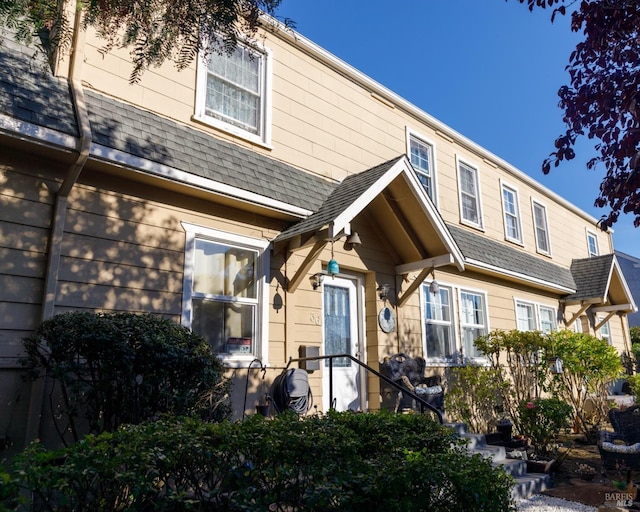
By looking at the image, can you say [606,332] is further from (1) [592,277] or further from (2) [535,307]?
(2) [535,307]

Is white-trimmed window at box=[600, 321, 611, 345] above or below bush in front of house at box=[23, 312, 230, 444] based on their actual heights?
above

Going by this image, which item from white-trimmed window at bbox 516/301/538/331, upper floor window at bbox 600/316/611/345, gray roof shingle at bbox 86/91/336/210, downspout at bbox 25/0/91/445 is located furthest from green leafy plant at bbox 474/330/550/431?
downspout at bbox 25/0/91/445

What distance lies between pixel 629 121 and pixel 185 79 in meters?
5.11

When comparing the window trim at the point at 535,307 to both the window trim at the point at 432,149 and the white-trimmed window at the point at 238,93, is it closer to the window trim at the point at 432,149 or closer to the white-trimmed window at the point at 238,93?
the window trim at the point at 432,149

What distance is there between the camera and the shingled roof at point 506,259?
964cm

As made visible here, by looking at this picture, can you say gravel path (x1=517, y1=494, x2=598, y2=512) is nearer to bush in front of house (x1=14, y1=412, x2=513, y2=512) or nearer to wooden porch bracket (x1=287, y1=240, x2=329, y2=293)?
bush in front of house (x1=14, y1=412, x2=513, y2=512)

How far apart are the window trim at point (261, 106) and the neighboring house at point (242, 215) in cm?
2

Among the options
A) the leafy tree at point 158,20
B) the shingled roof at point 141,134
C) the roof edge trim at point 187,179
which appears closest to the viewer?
the leafy tree at point 158,20

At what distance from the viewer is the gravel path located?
5125mm

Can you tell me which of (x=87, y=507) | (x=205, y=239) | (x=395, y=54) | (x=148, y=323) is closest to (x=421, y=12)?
(x=395, y=54)

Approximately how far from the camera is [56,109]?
15.5 ft

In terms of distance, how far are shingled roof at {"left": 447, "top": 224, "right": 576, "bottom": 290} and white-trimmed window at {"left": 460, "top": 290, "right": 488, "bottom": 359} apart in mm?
763

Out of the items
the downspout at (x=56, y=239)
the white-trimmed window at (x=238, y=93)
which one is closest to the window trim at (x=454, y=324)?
the white-trimmed window at (x=238, y=93)

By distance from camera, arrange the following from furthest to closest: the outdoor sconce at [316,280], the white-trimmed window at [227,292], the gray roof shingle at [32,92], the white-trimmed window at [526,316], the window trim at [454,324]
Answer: the white-trimmed window at [526,316]
the window trim at [454,324]
the outdoor sconce at [316,280]
the white-trimmed window at [227,292]
the gray roof shingle at [32,92]
